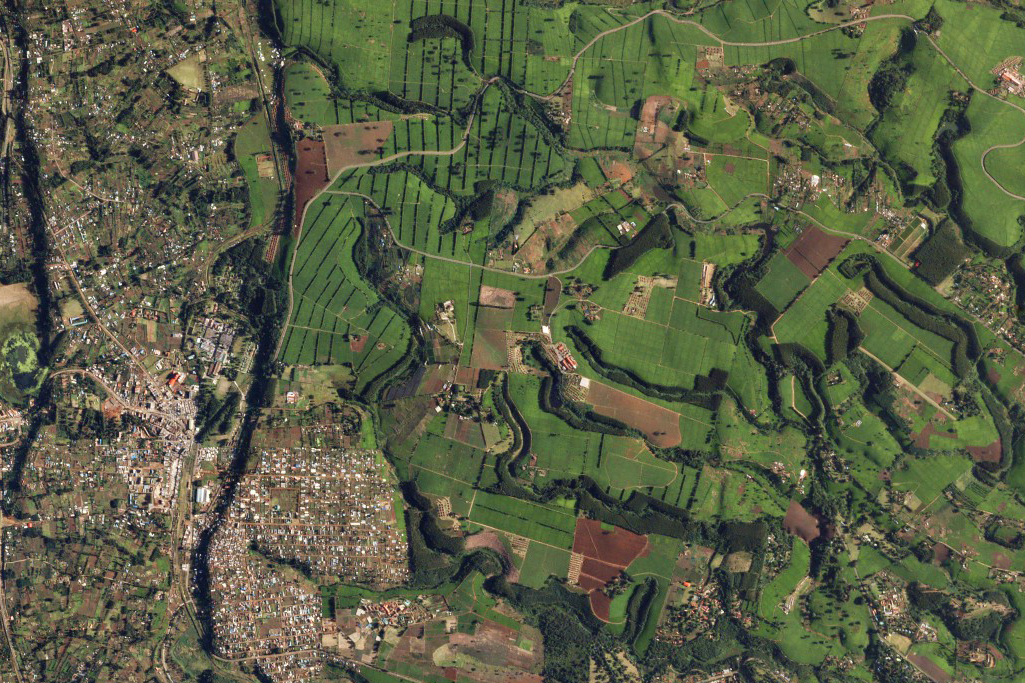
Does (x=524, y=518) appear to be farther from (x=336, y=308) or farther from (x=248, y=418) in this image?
(x=248, y=418)

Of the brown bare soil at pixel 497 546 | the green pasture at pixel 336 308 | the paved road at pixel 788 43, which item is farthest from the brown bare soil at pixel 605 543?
the paved road at pixel 788 43

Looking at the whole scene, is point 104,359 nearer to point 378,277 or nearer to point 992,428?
point 378,277

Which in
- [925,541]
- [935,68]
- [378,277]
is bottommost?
[925,541]

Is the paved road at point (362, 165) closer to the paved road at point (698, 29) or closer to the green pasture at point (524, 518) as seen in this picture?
the paved road at point (698, 29)

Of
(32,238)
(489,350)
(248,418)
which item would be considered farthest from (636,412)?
(32,238)

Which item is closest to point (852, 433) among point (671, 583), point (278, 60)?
point (671, 583)

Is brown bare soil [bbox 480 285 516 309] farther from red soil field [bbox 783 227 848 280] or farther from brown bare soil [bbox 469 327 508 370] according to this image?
red soil field [bbox 783 227 848 280]

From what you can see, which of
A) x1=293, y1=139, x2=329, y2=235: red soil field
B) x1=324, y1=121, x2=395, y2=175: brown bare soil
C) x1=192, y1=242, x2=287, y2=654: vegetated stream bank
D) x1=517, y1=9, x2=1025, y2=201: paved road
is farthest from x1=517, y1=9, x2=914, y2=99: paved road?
x1=192, y1=242, x2=287, y2=654: vegetated stream bank
